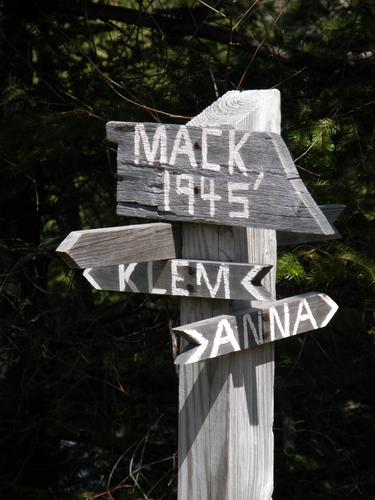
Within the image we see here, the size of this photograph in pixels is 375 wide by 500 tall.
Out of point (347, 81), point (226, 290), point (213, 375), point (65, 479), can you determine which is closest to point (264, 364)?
point (213, 375)

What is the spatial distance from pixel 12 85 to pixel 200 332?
2.24 m

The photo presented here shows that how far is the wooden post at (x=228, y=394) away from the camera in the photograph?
2.28 m

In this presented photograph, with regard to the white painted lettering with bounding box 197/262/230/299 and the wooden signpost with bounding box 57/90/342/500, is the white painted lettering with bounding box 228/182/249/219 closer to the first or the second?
the wooden signpost with bounding box 57/90/342/500

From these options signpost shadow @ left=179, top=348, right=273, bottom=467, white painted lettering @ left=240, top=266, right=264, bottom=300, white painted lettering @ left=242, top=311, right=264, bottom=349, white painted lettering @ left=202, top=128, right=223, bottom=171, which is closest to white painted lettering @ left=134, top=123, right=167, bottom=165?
white painted lettering @ left=202, top=128, right=223, bottom=171

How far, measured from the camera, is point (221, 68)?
412 centimetres

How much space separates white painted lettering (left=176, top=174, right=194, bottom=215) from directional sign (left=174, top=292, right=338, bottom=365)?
0.32 metres

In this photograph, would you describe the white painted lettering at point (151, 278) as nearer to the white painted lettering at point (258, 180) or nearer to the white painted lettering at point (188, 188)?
the white painted lettering at point (188, 188)

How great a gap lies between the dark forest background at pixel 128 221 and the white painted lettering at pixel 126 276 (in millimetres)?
802

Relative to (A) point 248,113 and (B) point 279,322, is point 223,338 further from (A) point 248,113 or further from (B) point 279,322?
(A) point 248,113

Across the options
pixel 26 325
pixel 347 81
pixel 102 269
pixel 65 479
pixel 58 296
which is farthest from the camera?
pixel 58 296

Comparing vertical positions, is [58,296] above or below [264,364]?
below

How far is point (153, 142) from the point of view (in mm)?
2189

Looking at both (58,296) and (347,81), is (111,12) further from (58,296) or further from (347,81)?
(58,296)

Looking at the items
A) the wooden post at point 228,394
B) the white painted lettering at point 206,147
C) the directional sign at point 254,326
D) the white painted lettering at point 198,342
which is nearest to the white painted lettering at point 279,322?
the directional sign at point 254,326
